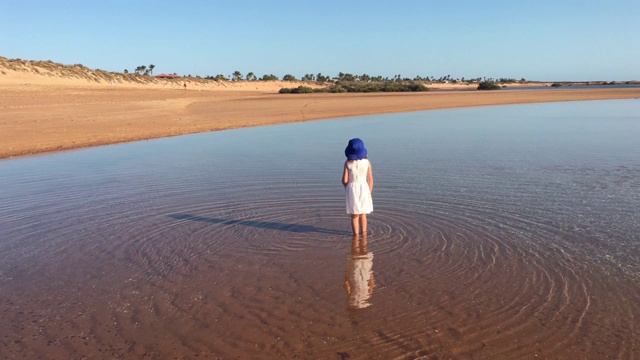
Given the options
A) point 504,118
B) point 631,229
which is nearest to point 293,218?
point 631,229

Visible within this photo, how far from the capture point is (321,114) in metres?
29.0

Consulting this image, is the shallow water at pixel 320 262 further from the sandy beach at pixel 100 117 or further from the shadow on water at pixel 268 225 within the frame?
the sandy beach at pixel 100 117

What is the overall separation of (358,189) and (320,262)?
1.31m

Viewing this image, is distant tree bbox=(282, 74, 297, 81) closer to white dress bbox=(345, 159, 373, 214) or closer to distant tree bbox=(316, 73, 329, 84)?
distant tree bbox=(316, 73, 329, 84)

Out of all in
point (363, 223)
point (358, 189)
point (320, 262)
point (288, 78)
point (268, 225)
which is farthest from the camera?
point (288, 78)

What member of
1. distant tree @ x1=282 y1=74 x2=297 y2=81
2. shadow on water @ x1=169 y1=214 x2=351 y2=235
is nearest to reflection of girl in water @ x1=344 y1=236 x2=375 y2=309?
shadow on water @ x1=169 y1=214 x2=351 y2=235

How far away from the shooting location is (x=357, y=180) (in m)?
7.12

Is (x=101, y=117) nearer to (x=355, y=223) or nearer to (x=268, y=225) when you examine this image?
(x=268, y=225)

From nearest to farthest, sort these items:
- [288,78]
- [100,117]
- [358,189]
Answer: [358,189], [100,117], [288,78]

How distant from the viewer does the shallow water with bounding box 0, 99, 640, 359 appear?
450cm

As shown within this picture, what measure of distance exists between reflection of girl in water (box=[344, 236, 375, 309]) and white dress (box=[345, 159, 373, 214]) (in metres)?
0.45

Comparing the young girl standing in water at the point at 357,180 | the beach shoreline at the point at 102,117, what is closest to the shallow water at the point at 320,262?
the young girl standing in water at the point at 357,180

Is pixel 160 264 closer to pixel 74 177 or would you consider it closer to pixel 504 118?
pixel 74 177

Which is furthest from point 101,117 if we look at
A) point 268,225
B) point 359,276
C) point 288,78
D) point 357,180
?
point 288,78
